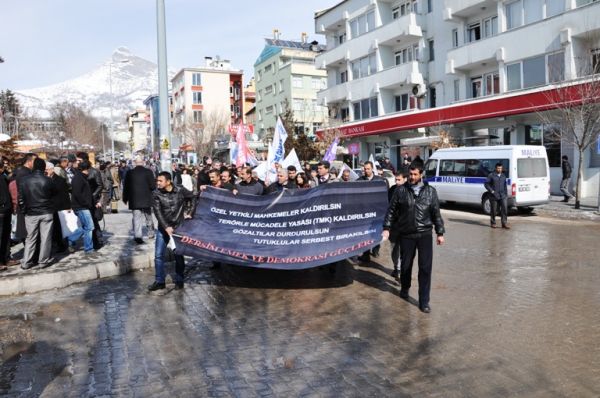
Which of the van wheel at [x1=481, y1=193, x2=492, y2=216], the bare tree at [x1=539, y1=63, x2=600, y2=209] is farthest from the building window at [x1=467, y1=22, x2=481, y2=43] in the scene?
the van wheel at [x1=481, y1=193, x2=492, y2=216]

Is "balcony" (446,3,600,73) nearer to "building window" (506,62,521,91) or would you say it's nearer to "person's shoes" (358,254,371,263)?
"building window" (506,62,521,91)

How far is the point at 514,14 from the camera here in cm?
2648

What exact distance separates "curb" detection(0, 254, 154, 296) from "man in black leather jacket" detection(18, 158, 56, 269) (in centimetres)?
54

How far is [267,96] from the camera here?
6588 cm

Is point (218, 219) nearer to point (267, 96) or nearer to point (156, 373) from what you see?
point (156, 373)

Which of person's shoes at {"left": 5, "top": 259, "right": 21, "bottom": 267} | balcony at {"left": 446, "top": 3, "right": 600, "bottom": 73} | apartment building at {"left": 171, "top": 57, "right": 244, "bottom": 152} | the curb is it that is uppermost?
apartment building at {"left": 171, "top": 57, "right": 244, "bottom": 152}

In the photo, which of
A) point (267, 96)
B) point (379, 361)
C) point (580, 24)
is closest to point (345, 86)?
point (580, 24)

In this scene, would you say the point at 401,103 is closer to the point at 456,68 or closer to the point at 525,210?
the point at 456,68

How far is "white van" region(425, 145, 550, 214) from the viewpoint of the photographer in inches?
662

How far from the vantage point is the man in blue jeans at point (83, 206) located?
395 inches

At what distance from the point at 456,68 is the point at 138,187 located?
2402 cm

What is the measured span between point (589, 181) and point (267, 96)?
4805cm

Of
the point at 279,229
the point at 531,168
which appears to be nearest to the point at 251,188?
the point at 279,229

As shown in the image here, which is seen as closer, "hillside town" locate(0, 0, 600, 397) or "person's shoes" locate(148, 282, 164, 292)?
"hillside town" locate(0, 0, 600, 397)
